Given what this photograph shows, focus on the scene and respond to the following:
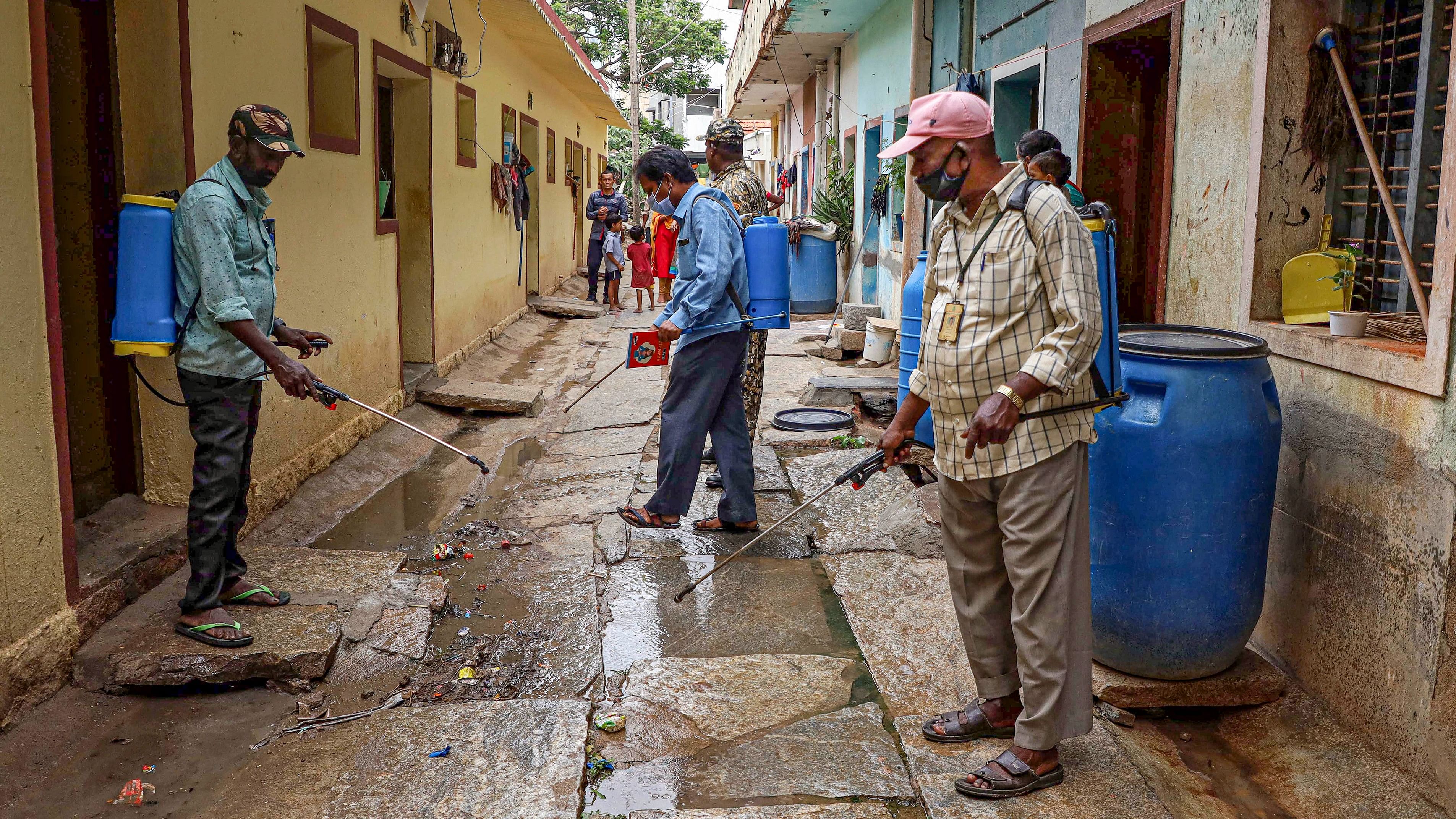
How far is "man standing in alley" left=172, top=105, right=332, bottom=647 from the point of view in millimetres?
3479

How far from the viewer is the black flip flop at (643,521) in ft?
15.8

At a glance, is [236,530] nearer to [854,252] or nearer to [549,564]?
[549,564]

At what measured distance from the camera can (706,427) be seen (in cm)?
469

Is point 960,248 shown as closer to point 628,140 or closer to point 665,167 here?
point 665,167

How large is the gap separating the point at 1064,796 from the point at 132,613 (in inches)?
123

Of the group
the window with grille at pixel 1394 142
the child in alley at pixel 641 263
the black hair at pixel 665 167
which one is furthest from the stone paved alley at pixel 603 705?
the child in alley at pixel 641 263

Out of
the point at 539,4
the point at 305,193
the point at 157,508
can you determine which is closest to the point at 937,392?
the point at 157,508

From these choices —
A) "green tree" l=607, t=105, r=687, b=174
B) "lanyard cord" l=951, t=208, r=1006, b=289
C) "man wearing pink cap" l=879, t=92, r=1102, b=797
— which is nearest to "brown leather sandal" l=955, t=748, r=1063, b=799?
"man wearing pink cap" l=879, t=92, r=1102, b=797

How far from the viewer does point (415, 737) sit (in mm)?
3016

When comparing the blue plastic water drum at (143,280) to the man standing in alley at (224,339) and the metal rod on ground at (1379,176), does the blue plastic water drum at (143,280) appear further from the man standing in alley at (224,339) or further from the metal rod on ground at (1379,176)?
the metal rod on ground at (1379,176)

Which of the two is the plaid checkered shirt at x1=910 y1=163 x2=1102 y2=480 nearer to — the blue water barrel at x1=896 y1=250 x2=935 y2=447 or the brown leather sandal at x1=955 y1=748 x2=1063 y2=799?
the brown leather sandal at x1=955 y1=748 x2=1063 y2=799

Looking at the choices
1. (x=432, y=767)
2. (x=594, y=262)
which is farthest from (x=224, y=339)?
(x=594, y=262)

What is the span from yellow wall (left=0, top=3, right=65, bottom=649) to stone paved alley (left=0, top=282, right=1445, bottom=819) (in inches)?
12.7

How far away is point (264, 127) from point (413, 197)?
526 cm
